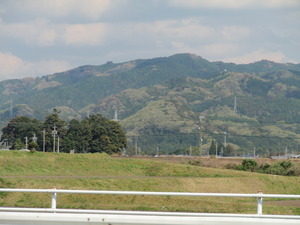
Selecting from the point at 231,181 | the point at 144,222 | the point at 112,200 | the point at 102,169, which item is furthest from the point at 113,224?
the point at 102,169

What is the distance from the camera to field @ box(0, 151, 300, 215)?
30.5 metres

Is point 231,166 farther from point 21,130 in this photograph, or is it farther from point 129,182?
point 21,130

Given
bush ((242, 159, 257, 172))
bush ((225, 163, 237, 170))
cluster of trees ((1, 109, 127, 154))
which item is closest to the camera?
bush ((242, 159, 257, 172))

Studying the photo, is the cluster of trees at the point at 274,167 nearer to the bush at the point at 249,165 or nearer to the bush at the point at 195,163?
the bush at the point at 249,165

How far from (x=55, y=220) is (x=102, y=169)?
51.2 m

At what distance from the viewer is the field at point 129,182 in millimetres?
30484

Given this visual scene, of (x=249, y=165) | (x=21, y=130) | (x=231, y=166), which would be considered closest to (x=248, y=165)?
(x=249, y=165)

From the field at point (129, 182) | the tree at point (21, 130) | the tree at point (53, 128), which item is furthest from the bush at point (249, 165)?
the tree at point (21, 130)

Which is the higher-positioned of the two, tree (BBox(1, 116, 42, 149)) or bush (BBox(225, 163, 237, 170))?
tree (BBox(1, 116, 42, 149))

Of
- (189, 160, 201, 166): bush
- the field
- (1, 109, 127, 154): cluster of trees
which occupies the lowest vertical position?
the field

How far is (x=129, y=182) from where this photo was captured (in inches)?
1831

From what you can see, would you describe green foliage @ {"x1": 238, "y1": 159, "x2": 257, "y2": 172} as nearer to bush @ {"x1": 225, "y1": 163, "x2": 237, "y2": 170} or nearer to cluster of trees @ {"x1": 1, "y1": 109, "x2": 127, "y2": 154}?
bush @ {"x1": 225, "y1": 163, "x2": 237, "y2": 170}

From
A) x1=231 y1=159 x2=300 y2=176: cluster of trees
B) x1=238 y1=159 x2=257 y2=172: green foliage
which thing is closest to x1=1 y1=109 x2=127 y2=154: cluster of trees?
x1=231 y1=159 x2=300 y2=176: cluster of trees

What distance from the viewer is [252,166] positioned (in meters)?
75.2
